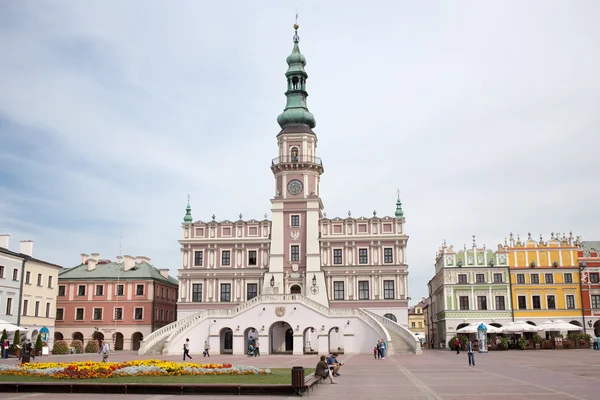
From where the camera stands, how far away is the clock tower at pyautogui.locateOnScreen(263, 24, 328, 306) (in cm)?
6450

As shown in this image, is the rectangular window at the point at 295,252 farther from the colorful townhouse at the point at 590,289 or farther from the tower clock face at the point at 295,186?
the colorful townhouse at the point at 590,289

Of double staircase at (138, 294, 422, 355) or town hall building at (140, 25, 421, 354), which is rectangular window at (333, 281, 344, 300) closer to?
town hall building at (140, 25, 421, 354)

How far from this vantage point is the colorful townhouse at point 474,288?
69.2m

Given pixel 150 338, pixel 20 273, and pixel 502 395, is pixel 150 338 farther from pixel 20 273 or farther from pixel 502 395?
pixel 502 395

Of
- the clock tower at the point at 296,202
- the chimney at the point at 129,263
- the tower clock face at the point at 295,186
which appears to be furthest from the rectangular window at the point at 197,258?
the tower clock face at the point at 295,186

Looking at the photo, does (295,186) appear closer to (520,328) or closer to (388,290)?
(388,290)

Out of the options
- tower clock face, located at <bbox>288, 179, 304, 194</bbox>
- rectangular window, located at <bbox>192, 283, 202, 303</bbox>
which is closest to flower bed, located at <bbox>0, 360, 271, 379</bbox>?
rectangular window, located at <bbox>192, 283, 202, 303</bbox>

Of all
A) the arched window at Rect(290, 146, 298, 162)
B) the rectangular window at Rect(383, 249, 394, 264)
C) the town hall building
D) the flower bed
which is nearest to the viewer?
the flower bed

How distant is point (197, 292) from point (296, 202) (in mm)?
14114

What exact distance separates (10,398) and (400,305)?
158 feet

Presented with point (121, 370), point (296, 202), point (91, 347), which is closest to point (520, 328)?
point (296, 202)

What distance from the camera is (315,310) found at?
56.2m

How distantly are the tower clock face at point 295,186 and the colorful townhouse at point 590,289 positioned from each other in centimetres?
3195

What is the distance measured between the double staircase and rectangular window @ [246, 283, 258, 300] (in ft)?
27.3
